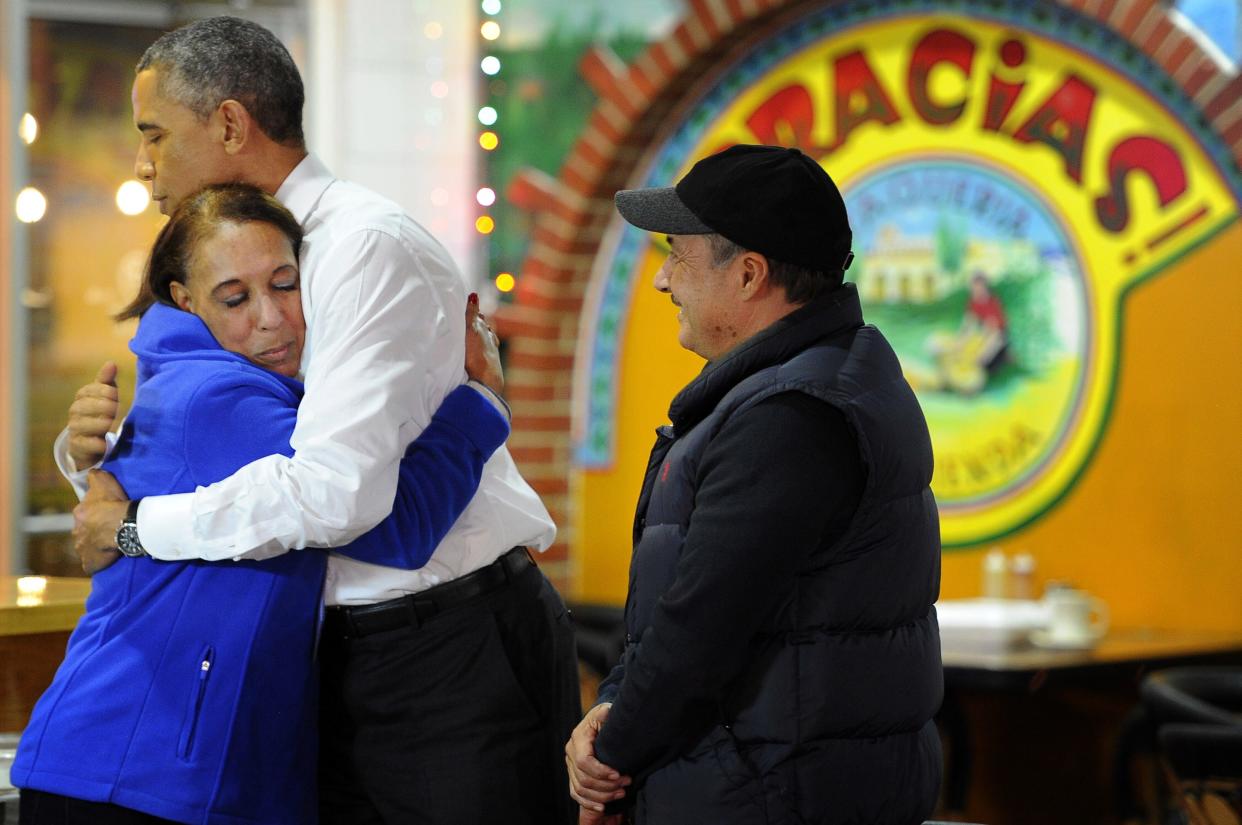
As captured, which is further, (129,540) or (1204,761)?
(1204,761)

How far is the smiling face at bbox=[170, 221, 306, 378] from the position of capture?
1934 millimetres

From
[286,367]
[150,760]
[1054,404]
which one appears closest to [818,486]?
[286,367]

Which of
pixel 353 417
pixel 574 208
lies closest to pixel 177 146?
pixel 353 417

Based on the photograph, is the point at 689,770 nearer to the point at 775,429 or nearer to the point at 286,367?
the point at 775,429

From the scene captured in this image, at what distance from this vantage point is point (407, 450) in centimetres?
197

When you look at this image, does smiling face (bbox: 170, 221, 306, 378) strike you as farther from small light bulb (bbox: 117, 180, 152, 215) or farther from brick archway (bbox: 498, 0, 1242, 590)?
small light bulb (bbox: 117, 180, 152, 215)

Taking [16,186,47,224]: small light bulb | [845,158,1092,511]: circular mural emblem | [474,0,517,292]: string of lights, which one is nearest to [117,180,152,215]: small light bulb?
[16,186,47,224]: small light bulb

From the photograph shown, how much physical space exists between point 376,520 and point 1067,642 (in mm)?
2695

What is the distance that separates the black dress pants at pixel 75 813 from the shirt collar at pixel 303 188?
2.46 feet

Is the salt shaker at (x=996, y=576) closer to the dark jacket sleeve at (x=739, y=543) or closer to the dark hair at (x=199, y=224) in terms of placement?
the dark jacket sleeve at (x=739, y=543)

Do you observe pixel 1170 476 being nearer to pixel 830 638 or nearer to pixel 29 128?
pixel 830 638

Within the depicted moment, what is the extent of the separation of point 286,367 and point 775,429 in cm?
62

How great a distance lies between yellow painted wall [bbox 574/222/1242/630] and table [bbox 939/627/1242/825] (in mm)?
128

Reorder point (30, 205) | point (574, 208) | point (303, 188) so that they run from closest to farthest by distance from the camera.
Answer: point (303, 188) → point (574, 208) → point (30, 205)
